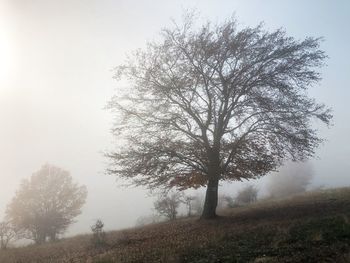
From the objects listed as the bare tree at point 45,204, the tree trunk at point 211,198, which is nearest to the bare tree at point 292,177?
the bare tree at point 45,204

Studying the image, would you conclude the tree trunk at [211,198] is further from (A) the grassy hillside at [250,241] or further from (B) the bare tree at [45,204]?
(B) the bare tree at [45,204]

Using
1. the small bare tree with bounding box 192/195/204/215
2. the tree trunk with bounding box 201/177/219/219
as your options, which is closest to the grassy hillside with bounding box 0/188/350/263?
the tree trunk with bounding box 201/177/219/219

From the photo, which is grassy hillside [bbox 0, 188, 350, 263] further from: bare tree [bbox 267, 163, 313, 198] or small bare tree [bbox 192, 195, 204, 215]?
bare tree [bbox 267, 163, 313, 198]

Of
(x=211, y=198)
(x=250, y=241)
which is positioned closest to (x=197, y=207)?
(x=211, y=198)

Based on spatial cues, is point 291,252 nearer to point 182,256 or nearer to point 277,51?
point 182,256

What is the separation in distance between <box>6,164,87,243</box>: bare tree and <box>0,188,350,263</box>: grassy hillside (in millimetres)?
27783

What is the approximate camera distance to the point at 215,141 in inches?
873

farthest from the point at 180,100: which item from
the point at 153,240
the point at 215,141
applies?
the point at 153,240

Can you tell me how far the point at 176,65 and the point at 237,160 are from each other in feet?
22.2

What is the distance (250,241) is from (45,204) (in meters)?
36.7

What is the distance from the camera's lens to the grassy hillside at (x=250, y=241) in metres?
11.3

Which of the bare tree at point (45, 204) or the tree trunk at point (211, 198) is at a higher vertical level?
the bare tree at point (45, 204)

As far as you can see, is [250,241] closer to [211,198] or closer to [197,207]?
[211,198]

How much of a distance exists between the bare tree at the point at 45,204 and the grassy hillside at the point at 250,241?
91.2 feet
